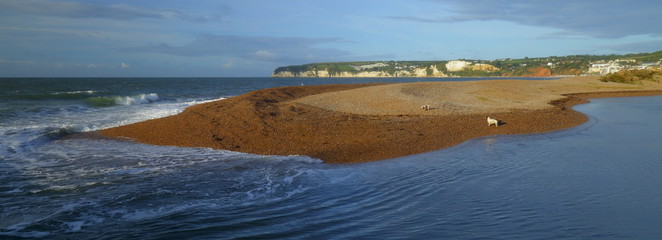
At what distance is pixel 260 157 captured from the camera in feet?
32.4

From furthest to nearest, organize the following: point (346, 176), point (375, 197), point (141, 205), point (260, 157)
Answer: point (260, 157) < point (346, 176) < point (375, 197) < point (141, 205)

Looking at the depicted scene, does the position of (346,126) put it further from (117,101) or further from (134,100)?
(117,101)

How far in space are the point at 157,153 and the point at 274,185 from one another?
4.49m

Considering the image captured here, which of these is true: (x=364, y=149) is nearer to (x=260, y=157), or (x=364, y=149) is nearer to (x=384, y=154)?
(x=384, y=154)

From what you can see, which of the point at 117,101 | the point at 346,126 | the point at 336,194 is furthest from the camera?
the point at 117,101

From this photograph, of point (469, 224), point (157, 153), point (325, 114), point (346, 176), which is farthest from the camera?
point (325, 114)

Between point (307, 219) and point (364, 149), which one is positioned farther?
point (364, 149)

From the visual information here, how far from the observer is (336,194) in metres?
6.83

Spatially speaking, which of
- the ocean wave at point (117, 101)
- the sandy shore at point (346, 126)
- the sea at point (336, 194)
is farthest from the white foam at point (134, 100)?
the sea at point (336, 194)

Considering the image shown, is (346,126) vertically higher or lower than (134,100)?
lower

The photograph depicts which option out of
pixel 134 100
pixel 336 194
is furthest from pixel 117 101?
pixel 336 194

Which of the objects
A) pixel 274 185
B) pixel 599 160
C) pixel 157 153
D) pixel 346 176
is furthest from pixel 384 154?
pixel 157 153

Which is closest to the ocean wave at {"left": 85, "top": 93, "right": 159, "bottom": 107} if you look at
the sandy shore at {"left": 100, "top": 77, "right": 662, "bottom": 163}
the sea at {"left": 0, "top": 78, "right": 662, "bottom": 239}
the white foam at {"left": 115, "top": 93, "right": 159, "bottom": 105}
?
the white foam at {"left": 115, "top": 93, "right": 159, "bottom": 105}

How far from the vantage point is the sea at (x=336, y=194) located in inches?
204
